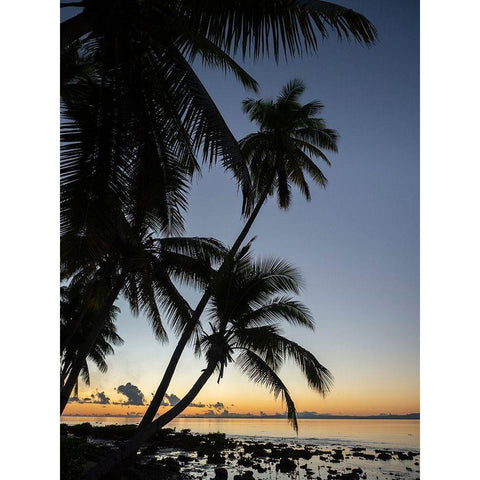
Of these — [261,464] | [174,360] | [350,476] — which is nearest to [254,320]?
[174,360]

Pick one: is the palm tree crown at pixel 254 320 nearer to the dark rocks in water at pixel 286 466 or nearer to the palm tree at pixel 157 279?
the palm tree at pixel 157 279

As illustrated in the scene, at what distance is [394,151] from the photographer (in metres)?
4.19

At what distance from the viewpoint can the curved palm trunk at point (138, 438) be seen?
5570 mm

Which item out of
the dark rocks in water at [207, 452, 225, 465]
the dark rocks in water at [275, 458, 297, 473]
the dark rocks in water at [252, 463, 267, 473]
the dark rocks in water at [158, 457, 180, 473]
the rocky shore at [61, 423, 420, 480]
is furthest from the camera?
the dark rocks in water at [207, 452, 225, 465]

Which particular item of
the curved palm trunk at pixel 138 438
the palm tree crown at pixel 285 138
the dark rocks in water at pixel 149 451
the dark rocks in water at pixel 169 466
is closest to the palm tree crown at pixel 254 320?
the curved palm trunk at pixel 138 438

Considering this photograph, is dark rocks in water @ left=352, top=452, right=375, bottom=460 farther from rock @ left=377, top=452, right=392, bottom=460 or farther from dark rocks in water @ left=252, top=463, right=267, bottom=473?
dark rocks in water @ left=252, top=463, right=267, bottom=473

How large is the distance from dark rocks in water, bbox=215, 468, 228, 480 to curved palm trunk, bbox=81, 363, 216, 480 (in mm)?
2584

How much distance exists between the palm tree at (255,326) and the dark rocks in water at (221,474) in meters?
2.52

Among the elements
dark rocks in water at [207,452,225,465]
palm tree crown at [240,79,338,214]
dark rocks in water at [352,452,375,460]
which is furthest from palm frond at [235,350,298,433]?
dark rocks in water at [352,452,375,460]

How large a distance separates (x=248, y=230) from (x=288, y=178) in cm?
244

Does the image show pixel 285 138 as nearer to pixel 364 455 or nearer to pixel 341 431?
pixel 364 455

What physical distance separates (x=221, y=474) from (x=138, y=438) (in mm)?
3317

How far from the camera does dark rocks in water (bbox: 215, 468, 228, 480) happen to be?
8505 millimetres
